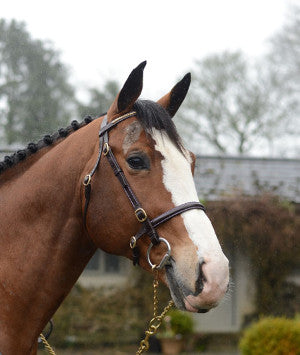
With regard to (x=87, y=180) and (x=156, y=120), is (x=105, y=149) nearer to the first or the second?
(x=87, y=180)

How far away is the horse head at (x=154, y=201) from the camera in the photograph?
238 centimetres

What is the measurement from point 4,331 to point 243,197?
1180cm

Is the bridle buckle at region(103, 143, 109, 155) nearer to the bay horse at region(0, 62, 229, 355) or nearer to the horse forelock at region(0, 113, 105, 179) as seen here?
the bay horse at region(0, 62, 229, 355)

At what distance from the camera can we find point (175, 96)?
3090 mm

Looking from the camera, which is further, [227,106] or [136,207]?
[227,106]

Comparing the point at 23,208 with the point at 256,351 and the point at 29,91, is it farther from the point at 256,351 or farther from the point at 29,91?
the point at 256,351

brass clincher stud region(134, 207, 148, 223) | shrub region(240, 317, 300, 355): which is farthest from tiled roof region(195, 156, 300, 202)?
brass clincher stud region(134, 207, 148, 223)

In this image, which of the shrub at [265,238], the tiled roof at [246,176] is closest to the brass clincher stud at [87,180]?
the shrub at [265,238]

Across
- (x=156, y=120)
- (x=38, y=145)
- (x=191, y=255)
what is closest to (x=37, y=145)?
(x=38, y=145)

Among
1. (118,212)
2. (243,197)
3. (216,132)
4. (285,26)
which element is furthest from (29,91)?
(216,132)

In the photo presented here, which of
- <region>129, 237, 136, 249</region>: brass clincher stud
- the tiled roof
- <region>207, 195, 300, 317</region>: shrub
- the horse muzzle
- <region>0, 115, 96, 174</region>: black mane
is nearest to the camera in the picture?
the horse muzzle

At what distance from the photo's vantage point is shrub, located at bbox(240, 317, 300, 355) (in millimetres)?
8523

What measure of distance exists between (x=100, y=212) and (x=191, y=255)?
0.59 m

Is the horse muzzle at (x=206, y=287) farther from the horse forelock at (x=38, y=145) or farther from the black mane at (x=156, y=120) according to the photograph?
the horse forelock at (x=38, y=145)
